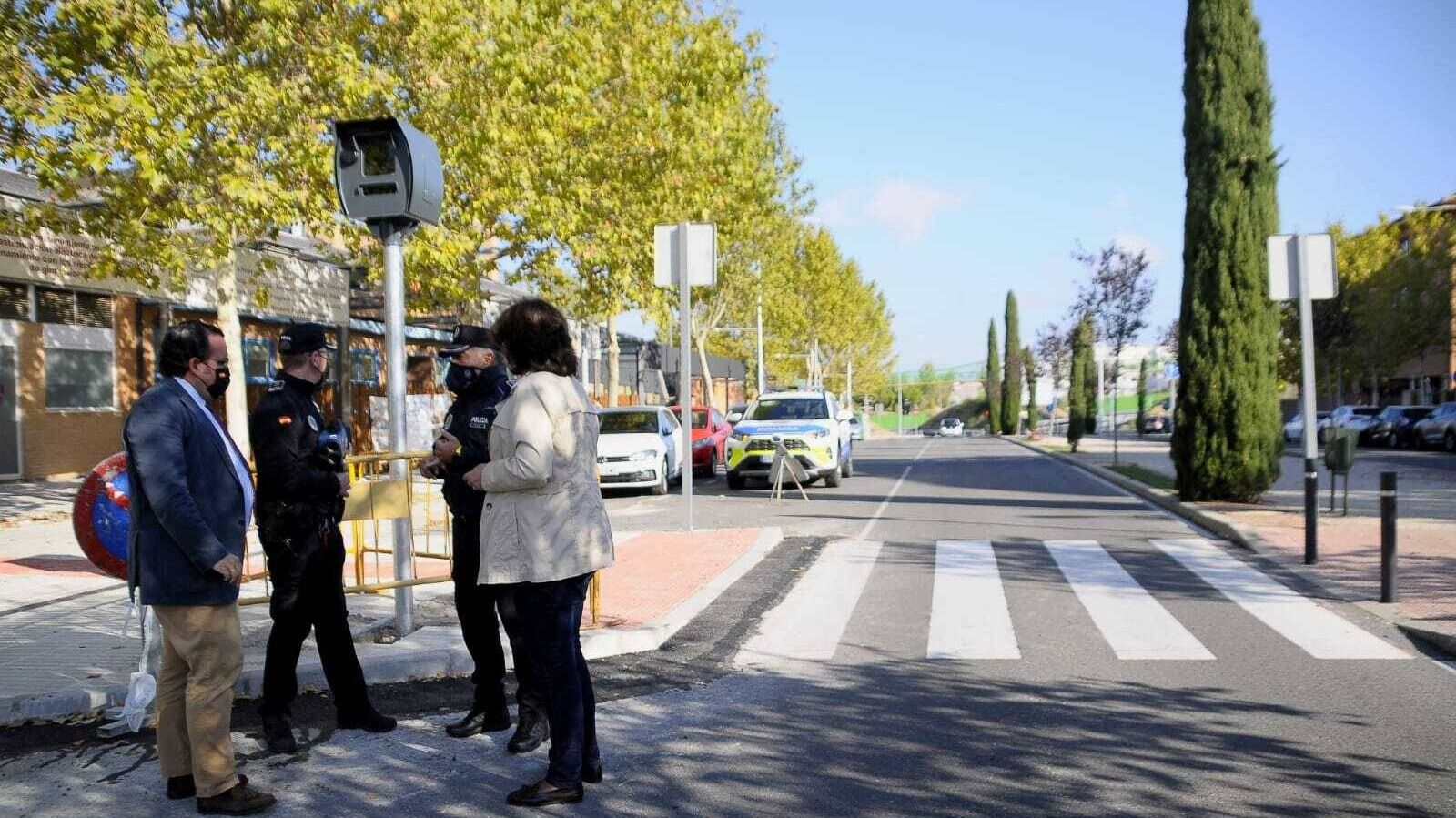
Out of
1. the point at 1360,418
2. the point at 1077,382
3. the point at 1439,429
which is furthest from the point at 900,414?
the point at 1439,429

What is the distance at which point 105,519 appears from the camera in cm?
796

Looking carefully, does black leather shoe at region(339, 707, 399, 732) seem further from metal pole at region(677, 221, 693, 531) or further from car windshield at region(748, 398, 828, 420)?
car windshield at region(748, 398, 828, 420)

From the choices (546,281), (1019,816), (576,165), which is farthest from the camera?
(546,281)

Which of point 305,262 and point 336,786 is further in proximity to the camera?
point 305,262

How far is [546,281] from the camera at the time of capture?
72.7 ft

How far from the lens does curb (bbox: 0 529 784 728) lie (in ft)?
20.1

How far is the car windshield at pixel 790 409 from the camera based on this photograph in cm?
2202

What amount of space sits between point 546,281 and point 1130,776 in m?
18.3

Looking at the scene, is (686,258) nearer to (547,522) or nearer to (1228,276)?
(1228,276)

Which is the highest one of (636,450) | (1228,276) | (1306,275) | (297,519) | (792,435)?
(1228,276)

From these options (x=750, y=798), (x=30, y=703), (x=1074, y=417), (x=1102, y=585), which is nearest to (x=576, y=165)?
(x=1102, y=585)

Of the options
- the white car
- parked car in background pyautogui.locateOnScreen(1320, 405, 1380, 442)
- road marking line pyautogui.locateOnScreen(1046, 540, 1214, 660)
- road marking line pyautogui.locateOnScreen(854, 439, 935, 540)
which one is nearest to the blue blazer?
road marking line pyautogui.locateOnScreen(1046, 540, 1214, 660)

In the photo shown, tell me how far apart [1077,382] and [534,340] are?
42.0 meters

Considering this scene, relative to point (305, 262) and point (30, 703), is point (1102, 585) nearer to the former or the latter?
point (30, 703)
